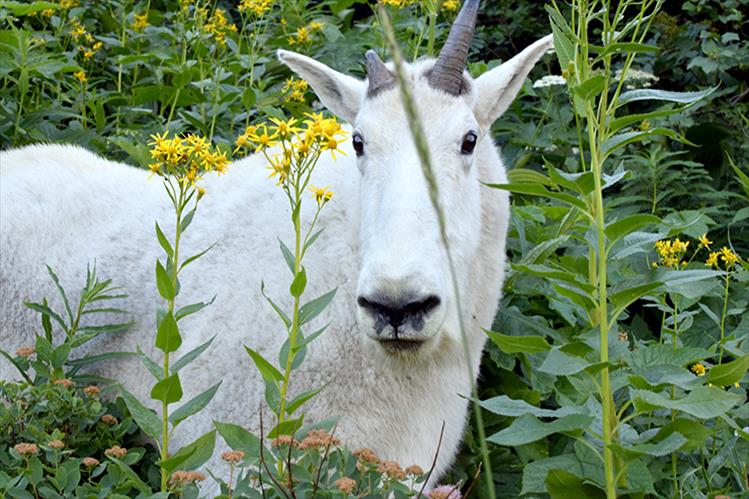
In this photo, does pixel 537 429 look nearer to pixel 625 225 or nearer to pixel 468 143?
pixel 625 225

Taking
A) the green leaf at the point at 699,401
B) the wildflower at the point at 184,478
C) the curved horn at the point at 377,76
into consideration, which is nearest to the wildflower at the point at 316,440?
the wildflower at the point at 184,478

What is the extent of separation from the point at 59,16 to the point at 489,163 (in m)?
4.36

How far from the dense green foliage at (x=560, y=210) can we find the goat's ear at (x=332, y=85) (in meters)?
0.77

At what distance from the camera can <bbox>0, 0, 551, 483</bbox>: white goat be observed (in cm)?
393

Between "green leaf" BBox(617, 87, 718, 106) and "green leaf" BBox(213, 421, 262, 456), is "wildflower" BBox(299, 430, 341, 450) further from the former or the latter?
"green leaf" BBox(617, 87, 718, 106)

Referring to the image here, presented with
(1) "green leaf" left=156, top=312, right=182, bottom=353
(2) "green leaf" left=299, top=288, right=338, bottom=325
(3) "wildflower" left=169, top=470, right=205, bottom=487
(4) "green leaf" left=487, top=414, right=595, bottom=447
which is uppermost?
(2) "green leaf" left=299, top=288, right=338, bottom=325

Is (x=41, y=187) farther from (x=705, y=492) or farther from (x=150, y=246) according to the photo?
(x=705, y=492)

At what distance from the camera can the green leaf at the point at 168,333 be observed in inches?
118

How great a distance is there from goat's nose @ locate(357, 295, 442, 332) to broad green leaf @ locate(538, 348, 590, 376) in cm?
69

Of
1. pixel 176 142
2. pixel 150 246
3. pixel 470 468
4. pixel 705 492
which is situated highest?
pixel 176 142

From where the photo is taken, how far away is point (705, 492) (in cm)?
415

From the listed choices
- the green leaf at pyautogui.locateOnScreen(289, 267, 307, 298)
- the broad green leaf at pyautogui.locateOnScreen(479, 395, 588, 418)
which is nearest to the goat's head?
the broad green leaf at pyautogui.locateOnScreen(479, 395, 588, 418)

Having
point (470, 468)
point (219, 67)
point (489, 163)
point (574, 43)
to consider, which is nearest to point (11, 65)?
point (219, 67)

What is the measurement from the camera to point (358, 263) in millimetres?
4465
